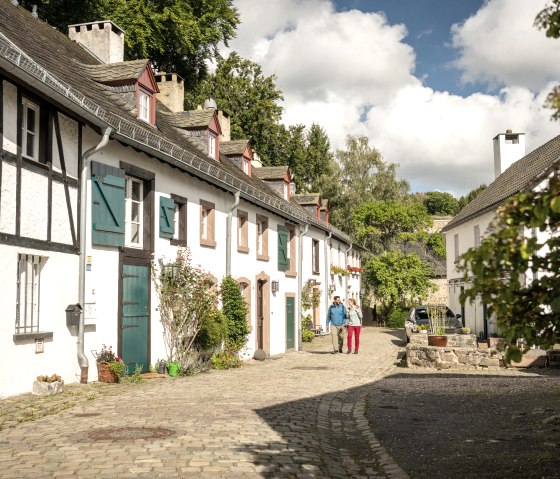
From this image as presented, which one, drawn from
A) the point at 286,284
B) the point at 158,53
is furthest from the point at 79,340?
the point at 158,53

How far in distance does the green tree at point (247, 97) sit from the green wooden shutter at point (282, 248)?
17123 mm

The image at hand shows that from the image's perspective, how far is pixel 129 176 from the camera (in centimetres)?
1531

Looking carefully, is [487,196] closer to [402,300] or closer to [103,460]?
[402,300]

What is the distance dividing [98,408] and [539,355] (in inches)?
451

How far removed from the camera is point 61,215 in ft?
41.7

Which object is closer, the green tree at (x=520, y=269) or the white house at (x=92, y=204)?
the green tree at (x=520, y=269)

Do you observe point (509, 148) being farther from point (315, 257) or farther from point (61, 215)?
point (61, 215)

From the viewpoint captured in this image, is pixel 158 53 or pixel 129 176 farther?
pixel 158 53

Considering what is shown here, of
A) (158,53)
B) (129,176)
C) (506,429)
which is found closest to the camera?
(506,429)

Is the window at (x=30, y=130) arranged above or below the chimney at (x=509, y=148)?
below

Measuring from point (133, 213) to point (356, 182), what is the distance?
3658 cm

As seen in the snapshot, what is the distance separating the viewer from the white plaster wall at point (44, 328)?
1098 cm

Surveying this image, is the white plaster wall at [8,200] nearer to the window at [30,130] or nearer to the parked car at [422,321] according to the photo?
the window at [30,130]

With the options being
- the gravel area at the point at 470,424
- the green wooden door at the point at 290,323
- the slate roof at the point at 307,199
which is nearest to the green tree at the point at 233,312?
the gravel area at the point at 470,424
